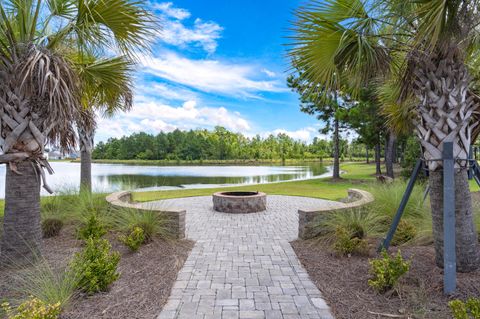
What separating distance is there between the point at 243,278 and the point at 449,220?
239 centimetres

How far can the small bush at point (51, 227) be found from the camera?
4785 millimetres

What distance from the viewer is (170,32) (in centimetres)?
398

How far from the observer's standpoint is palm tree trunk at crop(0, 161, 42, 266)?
3.41m

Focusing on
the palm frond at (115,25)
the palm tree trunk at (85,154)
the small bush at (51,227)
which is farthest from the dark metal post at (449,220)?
the palm tree trunk at (85,154)

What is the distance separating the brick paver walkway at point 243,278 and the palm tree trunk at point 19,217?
2.06m

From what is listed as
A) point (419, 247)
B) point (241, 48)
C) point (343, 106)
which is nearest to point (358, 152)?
point (343, 106)

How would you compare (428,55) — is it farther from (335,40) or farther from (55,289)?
(55,289)

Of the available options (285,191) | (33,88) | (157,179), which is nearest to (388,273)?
(33,88)

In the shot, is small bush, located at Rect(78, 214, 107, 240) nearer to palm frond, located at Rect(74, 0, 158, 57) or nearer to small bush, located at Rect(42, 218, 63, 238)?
small bush, located at Rect(42, 218, 63, 238)

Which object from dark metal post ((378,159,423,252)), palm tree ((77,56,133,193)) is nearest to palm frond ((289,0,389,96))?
dark metal post ((378,159,423,252))

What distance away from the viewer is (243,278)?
3.38m

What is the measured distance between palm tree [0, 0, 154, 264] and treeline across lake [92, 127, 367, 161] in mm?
56292

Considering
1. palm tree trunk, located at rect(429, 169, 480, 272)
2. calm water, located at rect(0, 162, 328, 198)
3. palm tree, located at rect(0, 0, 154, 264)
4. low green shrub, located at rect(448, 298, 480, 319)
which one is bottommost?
calm water, located at rect(0, 162, 328, 198)

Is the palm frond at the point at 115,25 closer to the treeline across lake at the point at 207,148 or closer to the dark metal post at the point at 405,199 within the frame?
the dark metal post at the point at 405,199
